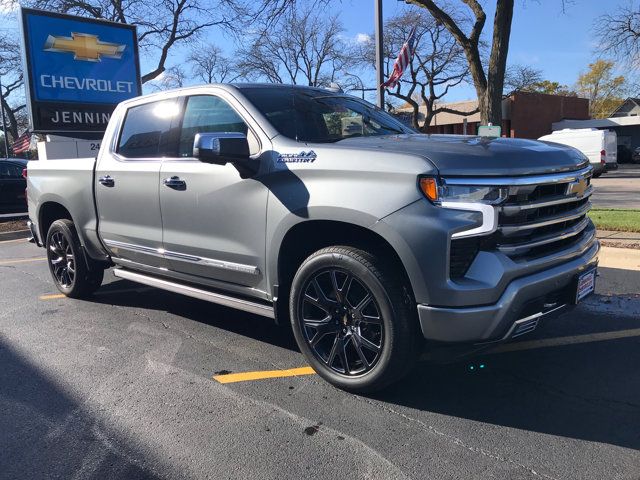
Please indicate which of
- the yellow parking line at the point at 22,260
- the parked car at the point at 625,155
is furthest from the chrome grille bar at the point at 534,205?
the parked car at the point at 625,155

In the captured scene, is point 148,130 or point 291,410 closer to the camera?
point 291,410

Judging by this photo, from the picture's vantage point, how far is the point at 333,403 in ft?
11.3

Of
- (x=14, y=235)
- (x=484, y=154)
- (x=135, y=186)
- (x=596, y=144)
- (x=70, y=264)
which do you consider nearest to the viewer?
(x=484, y=154)

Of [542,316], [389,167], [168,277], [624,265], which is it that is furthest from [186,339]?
[624,265]

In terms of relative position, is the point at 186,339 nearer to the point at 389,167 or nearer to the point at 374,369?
the point at 374,369

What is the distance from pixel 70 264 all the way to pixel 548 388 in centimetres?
490

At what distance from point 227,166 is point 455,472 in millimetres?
2490

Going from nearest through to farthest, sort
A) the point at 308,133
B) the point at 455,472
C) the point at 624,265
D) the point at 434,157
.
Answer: the point at 455,472 < the point at 434,157 < the point at 308,133 < the point at 624,265

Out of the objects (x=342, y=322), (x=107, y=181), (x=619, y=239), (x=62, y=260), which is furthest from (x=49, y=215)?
(x=619, y=239)

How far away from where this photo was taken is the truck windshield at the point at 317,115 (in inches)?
156

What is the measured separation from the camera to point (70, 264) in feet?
19.8

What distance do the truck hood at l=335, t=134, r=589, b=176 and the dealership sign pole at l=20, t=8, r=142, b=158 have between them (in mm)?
12930

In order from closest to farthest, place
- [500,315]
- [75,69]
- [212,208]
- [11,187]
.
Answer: [500,315], [212,208], [11,187], [75,69]

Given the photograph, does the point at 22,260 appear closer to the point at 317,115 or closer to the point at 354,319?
the point at 317,115
